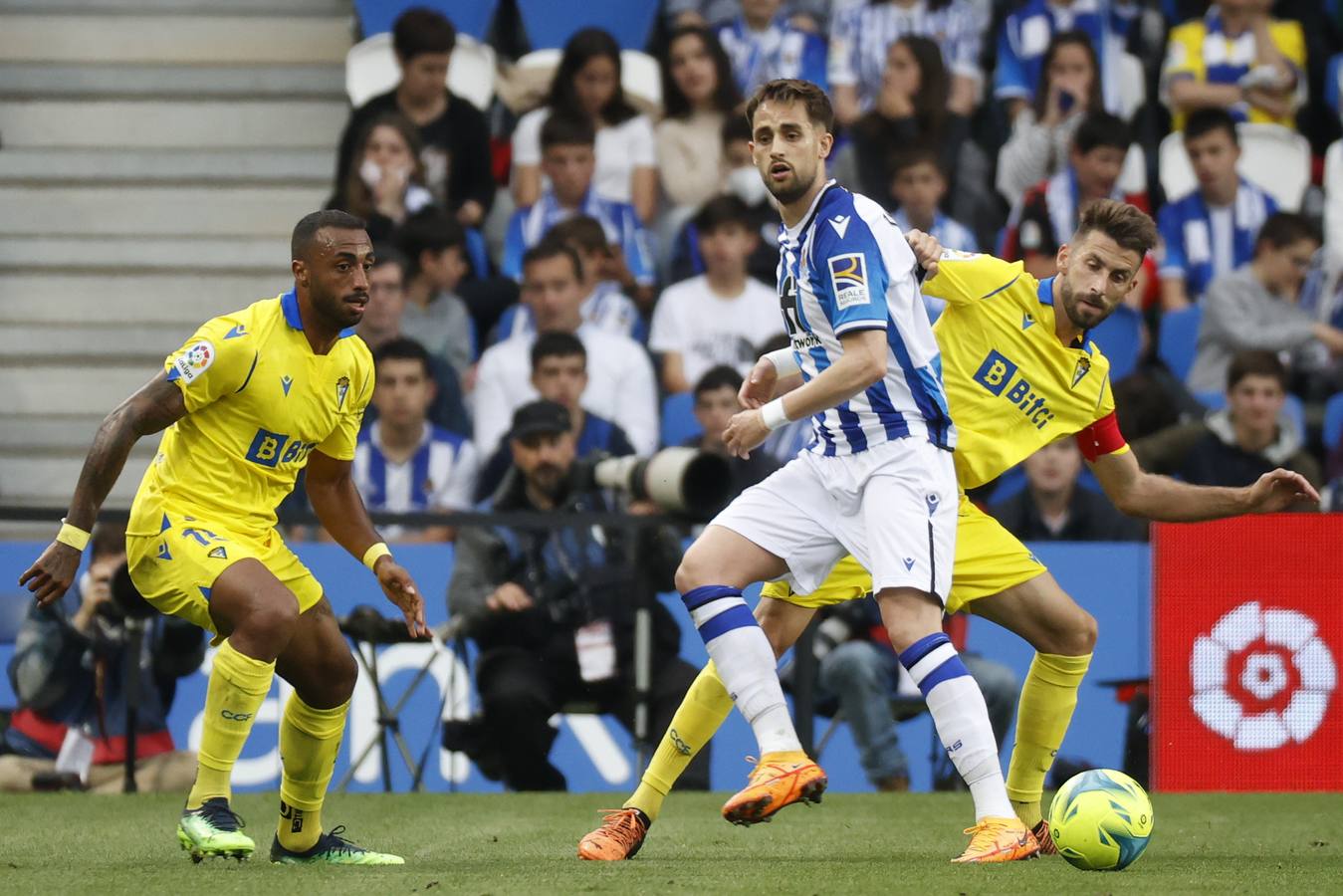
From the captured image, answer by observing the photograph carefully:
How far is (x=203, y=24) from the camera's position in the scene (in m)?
13.5

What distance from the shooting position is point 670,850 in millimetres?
6383

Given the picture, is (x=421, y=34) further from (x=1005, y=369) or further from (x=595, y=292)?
(x=1005, y=369)

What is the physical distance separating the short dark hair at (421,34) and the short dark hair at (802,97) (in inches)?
259

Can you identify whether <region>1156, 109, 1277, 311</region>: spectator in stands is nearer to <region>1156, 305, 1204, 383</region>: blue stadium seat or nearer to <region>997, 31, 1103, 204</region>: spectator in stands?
<region>1156, 305, 1204, 383</region>: blue stadium seat

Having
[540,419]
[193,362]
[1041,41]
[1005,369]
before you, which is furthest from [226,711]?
[1041,41]

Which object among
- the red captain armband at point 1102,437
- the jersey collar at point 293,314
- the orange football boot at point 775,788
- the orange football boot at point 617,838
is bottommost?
the orange football boot at point 617,838

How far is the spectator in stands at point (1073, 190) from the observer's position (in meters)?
11.5

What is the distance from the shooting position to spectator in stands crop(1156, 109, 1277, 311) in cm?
1166

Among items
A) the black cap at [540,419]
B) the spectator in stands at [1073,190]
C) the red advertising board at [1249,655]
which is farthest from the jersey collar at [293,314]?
the spectator in stands at [1073,190]

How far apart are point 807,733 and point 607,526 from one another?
133 cm

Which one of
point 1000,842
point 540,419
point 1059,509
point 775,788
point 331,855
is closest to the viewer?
point 775,788

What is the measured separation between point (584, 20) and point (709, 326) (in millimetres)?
2639

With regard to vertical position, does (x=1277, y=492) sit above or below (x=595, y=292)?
below

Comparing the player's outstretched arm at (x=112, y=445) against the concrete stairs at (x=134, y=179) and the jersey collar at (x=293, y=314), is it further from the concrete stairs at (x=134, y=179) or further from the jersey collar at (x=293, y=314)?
the concrete stairs at (x=134, y=179)
